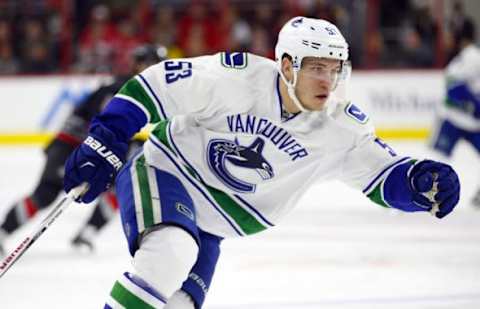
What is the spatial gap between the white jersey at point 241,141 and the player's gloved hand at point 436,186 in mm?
128

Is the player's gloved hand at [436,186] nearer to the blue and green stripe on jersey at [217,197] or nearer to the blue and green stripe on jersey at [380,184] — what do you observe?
the blue and green stripe on jersey at [380,184]

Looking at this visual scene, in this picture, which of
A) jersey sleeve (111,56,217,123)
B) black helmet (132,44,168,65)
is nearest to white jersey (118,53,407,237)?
jersey sleeve (111,56,217,123)

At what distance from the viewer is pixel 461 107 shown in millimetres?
6883

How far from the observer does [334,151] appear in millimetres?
2770

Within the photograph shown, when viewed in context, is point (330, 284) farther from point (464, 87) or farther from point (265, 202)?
point (464, 87)

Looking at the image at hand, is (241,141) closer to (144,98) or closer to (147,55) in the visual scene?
(144,98)

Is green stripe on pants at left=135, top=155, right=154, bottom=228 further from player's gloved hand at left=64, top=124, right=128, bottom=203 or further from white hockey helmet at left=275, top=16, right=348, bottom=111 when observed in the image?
white hockey helmet at left=275, top=16, right=348, bottom=111

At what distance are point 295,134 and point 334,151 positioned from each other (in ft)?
0.46

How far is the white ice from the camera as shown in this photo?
3.90 meters

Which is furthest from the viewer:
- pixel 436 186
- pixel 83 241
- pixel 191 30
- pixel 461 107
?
pixel 191 30

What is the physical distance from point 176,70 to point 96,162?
375 millimetres

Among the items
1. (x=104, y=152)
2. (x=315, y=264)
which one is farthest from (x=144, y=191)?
(x=315, y=264)

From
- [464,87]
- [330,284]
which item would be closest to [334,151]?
[330,284]

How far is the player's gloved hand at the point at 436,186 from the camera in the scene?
263cm
